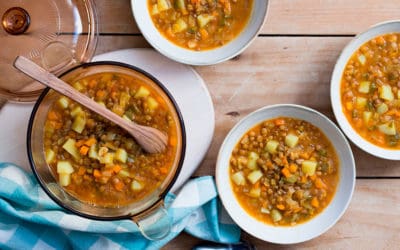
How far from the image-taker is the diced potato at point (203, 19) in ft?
8.46

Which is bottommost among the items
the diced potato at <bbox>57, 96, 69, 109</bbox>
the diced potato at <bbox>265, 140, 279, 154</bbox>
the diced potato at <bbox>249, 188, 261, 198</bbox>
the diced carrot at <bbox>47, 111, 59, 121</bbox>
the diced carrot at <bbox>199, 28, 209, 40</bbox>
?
the diced potato at <bbox>249, 188, 261, 198</bbox>

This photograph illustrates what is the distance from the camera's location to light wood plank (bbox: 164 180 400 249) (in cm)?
277

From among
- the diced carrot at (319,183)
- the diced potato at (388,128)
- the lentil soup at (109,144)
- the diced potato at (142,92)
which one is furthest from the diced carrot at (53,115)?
the diced potato at (388,128)

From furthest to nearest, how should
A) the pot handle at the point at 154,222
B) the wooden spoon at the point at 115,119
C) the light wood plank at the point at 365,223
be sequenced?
the light wood plank at the point at 365,223
the pot handle at the point at 154,222
the wooden spoon at the point at 115,119

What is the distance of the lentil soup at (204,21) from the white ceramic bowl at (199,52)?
21mm

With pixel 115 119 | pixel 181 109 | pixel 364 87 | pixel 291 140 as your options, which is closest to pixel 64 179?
pixel 115 119

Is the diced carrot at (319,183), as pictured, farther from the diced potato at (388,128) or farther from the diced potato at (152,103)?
the diced potato at (152,103)

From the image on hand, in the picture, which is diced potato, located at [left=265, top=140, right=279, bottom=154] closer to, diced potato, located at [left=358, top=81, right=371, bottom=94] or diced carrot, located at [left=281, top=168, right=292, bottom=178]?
diced carrot, located at [left=281, top=168, right=292, bottom=178]

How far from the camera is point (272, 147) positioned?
260 cm

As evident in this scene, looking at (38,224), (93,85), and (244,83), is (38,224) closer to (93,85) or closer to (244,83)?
(93,85)

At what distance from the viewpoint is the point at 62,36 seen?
107 inches

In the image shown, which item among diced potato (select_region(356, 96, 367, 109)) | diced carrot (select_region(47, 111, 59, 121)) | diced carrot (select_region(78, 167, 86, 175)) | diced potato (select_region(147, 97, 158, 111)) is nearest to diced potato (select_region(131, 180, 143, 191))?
diced carrot (select_region(78, 167, 86, 175))

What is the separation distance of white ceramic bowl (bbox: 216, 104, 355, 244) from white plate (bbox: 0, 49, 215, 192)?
14 cm

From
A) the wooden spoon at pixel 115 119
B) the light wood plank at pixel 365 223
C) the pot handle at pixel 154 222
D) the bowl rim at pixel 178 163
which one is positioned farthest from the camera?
the light wood plank at pixel 365 223
